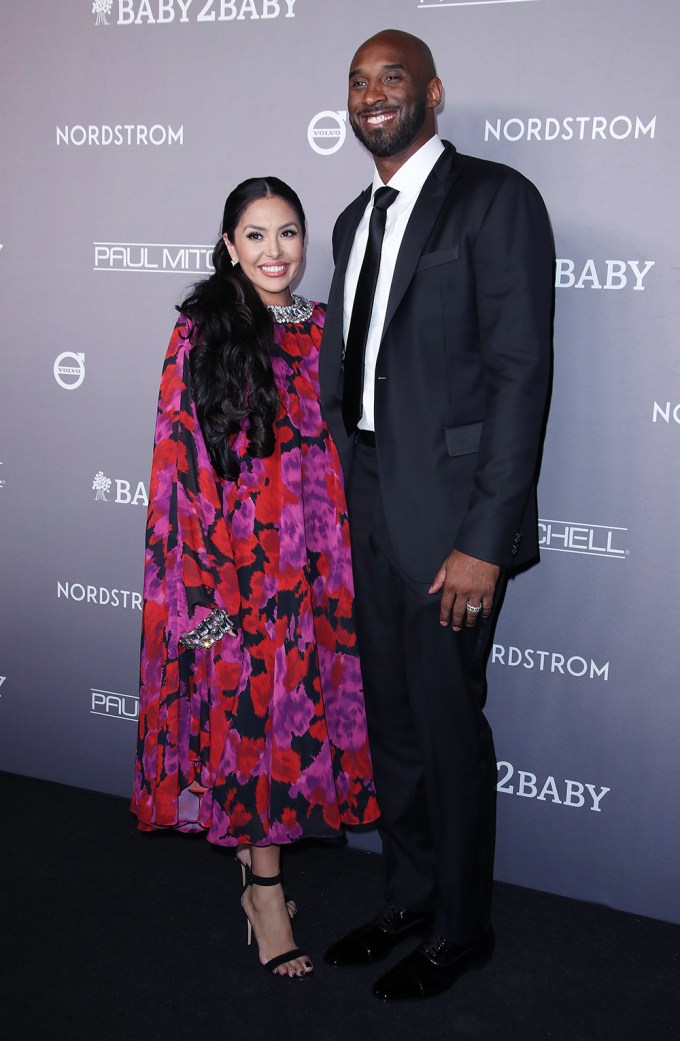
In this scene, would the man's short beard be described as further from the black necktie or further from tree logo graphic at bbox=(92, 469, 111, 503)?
tree logo graphic at bbox=(92, 469, 111, 503)

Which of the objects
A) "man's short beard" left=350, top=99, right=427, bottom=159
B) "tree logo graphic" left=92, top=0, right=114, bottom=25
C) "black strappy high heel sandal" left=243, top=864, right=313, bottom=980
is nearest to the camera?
"man's short beard" left=350, top=99, right=427, bottom=159

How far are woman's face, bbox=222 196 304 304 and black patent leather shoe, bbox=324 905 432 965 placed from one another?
1528 mm

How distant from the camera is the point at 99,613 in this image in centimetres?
297

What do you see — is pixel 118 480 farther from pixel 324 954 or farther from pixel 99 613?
pixel 324 954

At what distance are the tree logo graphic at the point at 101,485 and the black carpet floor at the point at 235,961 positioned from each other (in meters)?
1.01

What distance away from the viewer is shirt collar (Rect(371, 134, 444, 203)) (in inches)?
77.6

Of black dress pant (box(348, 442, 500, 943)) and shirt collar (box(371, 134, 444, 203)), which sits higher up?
shirt collar (box(371, 134, 444, 203))

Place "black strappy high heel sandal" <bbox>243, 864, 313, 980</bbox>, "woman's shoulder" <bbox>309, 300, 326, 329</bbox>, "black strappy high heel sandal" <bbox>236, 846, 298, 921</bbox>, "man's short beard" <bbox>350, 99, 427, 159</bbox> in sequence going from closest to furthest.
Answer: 1. "man's short beard" <bbox>350, 99, 427, 159</bbox>
2. "black strappy high heel sandal" <bbox>243, 864, 313, 980</bbox>
3. "woman's shoulder" <bbox>309, 300, 326, 329</bbox>
4. "black strappy high heel sandal" <bbox>236, 846, 298, 921</bbox>

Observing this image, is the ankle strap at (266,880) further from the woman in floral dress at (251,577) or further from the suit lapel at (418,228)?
the suit lapel at (418,228)

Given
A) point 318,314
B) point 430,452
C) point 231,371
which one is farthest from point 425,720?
point 318,314

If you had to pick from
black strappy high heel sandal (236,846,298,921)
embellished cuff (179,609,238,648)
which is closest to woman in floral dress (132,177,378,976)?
embellished cuff (179,609,238,648)

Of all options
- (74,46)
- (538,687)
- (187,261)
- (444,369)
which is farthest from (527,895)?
(74,46)

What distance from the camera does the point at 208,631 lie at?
2057 millimetres

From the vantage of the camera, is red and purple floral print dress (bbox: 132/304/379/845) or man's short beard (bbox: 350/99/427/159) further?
red and purple floral print dress (bbox: 132/304/379/845)
